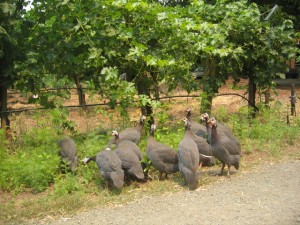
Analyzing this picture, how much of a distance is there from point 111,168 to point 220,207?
5.28 feet

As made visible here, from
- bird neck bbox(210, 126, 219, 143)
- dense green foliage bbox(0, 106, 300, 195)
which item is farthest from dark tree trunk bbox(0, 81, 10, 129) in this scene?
bird neck bbox(210, 126, 219, 143)

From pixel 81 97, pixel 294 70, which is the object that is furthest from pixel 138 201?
pixel 294 70

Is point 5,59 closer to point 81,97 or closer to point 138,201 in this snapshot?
point 138,201

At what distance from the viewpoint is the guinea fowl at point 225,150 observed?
6512 millimetres

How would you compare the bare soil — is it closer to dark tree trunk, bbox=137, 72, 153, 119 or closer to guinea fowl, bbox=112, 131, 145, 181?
guinea fowl, bbox=112, 131, 145, 181

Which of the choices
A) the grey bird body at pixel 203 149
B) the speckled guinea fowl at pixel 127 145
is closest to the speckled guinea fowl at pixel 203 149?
the grey bird body at pixel 203 149

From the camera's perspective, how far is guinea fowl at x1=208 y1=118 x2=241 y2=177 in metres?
6.51

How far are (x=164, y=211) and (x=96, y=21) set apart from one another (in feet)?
13.2

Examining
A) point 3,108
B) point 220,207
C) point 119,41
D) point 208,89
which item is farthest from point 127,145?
point 208,89

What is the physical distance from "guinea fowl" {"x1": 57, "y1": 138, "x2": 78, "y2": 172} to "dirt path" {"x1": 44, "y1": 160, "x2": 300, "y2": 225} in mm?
1345

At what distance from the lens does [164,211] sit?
5223mm

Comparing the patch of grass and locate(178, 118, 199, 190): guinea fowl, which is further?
locate(178, 118, 199, 190): guinea fowl

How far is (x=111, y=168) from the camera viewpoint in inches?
233

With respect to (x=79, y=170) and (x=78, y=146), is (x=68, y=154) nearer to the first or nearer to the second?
(x=79, y=170)
